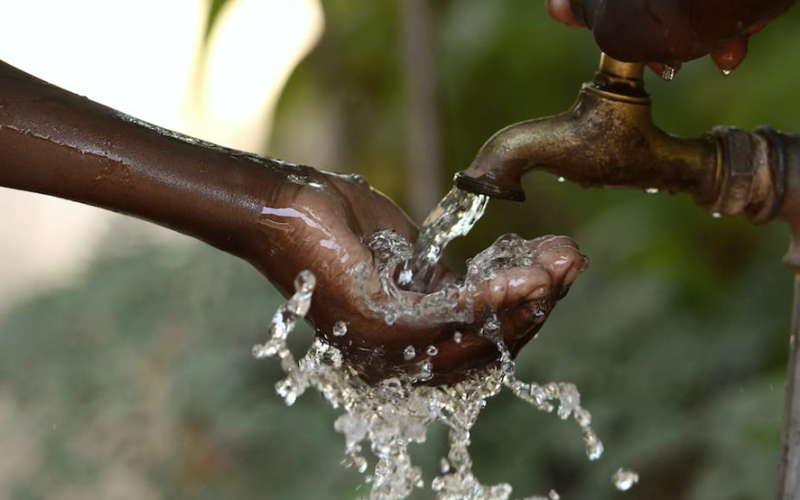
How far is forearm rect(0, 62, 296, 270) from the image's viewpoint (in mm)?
959

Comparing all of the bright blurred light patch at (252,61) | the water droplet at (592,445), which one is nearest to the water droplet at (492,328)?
the water droplet at (592,445)

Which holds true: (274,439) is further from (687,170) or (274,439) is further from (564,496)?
(687,170)

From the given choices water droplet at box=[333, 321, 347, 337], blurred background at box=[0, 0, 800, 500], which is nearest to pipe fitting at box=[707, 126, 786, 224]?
water droplet at box=[333, 321, 347, 337]

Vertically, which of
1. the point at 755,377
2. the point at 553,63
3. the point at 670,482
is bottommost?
the point at 670,482

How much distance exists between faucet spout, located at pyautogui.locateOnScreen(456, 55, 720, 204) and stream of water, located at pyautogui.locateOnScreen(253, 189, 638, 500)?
0.06 metres

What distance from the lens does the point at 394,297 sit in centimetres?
96

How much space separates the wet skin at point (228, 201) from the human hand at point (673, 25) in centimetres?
17

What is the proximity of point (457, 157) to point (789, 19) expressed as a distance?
1.04 m

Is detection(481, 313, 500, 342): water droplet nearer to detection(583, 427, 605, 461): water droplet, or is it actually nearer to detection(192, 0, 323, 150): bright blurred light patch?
detection(583, 427, 605, 461): water droplet

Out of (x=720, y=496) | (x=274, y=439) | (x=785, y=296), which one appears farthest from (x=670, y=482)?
(x=274, y=439)

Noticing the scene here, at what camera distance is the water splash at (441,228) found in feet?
3.55

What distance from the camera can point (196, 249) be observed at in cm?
301

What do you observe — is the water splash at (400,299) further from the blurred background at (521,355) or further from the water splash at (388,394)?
the blurred background at (521,355)

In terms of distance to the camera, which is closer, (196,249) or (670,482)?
(670,482)
